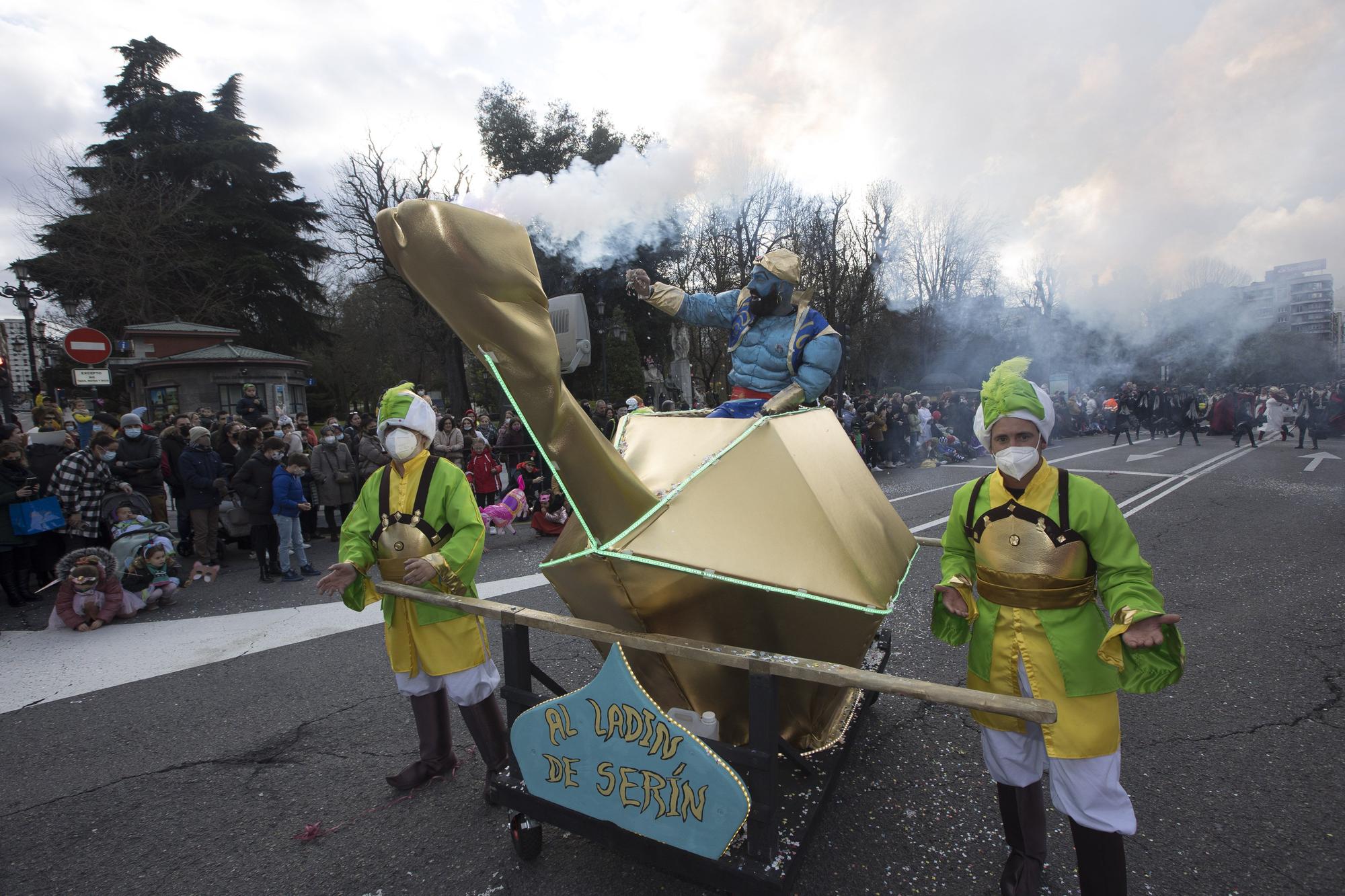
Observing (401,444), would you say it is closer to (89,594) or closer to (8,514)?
(89,594)

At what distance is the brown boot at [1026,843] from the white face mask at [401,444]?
267 centimetres

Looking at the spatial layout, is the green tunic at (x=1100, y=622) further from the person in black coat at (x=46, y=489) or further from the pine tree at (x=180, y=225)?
the pine tree at (x=180, y=225)

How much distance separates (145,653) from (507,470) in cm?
681

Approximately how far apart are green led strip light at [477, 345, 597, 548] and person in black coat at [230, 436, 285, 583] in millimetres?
6270

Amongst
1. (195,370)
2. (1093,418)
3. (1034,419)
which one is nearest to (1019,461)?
(1034,419)

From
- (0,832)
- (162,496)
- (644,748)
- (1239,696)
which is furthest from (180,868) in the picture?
(162,496)

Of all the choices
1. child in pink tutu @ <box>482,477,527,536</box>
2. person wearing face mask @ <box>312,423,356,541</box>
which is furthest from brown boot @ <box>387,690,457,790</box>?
person wearing face mask @ <box>312,423,356,541</box>

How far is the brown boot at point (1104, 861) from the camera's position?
2006mm

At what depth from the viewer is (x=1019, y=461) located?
2.19 meters

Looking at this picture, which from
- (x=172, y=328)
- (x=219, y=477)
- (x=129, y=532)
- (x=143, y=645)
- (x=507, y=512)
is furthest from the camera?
(x=172, y=328)

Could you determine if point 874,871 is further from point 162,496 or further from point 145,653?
point 162,496

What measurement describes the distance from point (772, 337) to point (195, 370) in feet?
58.9

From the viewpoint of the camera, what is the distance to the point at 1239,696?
12.4 ft

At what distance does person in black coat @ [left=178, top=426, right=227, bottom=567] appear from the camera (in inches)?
281
